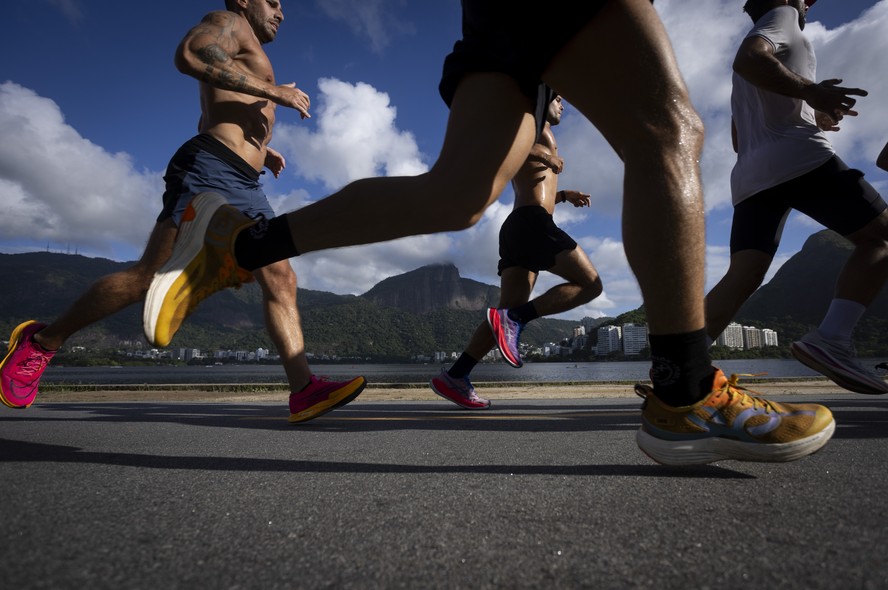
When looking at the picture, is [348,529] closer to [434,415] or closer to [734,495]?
[734,495]

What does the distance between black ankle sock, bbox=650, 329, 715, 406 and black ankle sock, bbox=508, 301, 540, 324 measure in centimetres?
265

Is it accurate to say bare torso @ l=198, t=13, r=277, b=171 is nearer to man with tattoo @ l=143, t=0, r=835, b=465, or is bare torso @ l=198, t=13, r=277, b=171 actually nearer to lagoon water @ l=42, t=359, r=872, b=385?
man with tattoo @ l=143, t=0, r=835, b=465

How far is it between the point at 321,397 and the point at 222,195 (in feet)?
4.01

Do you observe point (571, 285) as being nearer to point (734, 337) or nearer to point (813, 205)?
point (813, 205)

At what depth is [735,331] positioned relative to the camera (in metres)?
102

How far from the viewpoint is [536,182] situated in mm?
4004

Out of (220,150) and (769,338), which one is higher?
(769,338)

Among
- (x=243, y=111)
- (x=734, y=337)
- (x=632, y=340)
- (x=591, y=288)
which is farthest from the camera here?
(x=632, y=340)

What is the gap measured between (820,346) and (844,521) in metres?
2.40

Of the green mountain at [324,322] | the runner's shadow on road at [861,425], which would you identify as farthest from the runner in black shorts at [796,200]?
the green mountain at [324,322]

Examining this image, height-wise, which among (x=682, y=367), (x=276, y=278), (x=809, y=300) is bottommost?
(x=682, y=367)

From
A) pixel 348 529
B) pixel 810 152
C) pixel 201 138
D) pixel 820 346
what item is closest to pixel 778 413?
pixel 348 529

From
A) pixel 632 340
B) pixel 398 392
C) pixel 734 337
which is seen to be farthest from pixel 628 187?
pixel 632 340

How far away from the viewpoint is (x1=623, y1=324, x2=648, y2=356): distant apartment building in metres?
109
